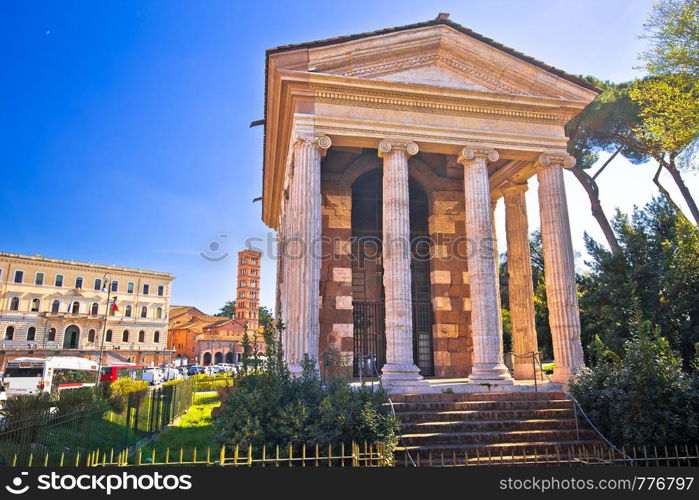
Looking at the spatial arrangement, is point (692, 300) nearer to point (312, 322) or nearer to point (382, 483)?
point (312, 322)

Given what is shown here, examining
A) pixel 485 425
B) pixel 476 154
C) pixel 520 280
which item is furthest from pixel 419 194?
pixel 485 425

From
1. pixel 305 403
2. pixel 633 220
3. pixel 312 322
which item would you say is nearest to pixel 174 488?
pixel 305 403

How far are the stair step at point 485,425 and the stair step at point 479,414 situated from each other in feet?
0.33

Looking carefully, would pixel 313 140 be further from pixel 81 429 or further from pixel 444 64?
pixel 81 429

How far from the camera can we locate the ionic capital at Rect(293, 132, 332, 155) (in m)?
11.8

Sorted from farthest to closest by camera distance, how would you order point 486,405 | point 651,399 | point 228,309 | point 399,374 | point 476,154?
point 228,309 < point 476,154 < point 399,374 < point 486,405 < point 651,399

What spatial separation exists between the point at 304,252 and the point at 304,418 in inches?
203

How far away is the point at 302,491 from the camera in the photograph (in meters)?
4.68

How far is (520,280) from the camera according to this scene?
14.7 meters

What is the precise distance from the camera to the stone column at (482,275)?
1134 cm

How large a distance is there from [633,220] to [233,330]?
220ft

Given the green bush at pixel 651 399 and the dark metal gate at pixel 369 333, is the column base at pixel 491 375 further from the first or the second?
the dark metal gate at pixel 369 333

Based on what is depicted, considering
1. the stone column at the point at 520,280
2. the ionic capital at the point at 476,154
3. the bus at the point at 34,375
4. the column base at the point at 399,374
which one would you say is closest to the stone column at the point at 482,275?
the ionic capital at the point at 476,154

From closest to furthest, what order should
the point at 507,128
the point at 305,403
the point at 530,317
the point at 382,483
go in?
the point at 382,483
the point at 305,403
the point at 507,128
the point at 530,317
